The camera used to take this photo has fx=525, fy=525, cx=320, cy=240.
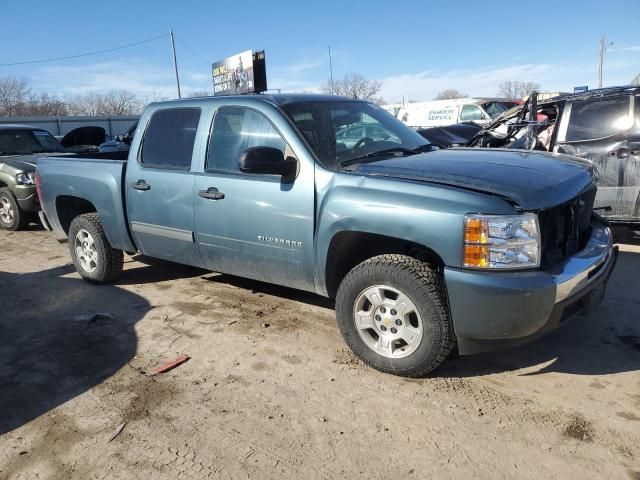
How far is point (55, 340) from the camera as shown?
4.22 metres

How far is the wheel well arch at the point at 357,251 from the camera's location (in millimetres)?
3398

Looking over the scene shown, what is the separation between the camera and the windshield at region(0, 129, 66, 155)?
9.47 metres

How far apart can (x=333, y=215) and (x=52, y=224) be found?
13.0ft

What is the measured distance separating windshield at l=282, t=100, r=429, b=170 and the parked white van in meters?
13.0

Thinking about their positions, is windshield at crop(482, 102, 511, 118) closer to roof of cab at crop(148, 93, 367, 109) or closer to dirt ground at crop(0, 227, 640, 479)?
dirt ground at crop(0, 227, 640, 479)

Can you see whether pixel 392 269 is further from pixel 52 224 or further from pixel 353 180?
pixel 52 224

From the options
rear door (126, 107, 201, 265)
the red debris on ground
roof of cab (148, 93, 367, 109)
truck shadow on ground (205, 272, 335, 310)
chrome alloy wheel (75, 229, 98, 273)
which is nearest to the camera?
the red debris on ground

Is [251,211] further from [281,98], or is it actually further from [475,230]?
[475,230]

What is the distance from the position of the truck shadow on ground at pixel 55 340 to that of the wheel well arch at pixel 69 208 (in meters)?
0.64

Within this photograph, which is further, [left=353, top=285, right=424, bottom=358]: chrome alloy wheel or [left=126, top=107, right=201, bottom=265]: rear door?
[left=126, top=107, right=201, bottom=265]: rear door

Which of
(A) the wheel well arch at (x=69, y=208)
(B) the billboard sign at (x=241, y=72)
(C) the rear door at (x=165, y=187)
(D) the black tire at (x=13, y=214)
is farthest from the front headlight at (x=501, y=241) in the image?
(B) the billboard sign at (x=241, y=72)

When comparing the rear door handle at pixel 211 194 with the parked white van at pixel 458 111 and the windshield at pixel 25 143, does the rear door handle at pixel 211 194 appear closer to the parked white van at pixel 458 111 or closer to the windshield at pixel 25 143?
the windshield at pixel 25 143

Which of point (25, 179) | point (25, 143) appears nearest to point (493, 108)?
point (25, 143)

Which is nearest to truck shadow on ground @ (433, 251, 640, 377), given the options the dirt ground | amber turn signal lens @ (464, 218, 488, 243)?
the dirt ground
